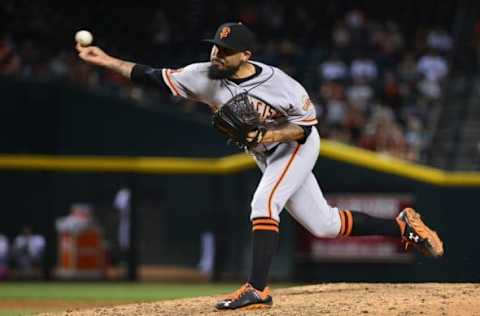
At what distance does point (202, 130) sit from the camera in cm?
1530

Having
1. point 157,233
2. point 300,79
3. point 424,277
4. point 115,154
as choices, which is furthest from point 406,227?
point 115,154

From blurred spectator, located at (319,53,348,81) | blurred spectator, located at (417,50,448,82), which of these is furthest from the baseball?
blurred spectator, located at (417,50,448,82)

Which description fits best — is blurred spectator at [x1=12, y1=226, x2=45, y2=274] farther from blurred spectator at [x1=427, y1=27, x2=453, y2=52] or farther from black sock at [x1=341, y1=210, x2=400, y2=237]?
black sock at [x1=341, y1=210, x2=400, y2=237]

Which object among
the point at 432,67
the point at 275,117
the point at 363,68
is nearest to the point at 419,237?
the point at 275,117

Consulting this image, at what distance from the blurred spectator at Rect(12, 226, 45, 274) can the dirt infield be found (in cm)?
612

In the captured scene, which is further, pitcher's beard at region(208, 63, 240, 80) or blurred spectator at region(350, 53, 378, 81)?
blurred spectator at region(350, 53, 378, 81)

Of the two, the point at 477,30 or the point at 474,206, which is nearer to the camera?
the point at 474,206

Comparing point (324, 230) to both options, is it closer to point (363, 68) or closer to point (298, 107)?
point (298, 107)

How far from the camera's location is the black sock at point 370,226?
6898mm

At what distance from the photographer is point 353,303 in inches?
257

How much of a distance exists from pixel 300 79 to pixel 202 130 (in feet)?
5.20

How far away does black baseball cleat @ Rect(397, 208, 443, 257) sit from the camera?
6914 mm

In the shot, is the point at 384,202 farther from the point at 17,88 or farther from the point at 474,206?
the point at 17,88

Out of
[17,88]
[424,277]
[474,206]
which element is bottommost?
[424,277]
